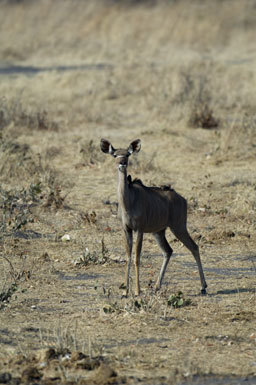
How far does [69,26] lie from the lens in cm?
5119

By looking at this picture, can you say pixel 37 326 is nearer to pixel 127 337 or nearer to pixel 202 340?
pixel 127 337

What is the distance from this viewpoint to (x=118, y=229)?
11195 mm

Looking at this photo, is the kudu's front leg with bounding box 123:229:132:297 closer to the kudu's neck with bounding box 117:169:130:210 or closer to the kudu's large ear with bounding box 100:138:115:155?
the kudu's neck with bounding box 117:169:130:210

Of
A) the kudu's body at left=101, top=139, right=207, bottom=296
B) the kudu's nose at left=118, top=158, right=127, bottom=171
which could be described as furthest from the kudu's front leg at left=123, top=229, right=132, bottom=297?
the kudu's nose at left=118, top=158, right=127, bottom=171

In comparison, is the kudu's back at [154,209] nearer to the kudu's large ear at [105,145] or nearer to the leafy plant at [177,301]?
the kudu's large ear at [105,145]

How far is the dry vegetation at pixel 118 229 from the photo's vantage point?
21.6ft

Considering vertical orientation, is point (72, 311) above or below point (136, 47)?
below

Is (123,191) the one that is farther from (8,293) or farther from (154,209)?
(8,293)

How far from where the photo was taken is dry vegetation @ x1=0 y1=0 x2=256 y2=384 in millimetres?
6574

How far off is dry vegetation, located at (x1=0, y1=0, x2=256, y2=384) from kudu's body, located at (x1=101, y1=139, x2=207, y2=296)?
0.50 metres

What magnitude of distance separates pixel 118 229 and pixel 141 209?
10.2 ft

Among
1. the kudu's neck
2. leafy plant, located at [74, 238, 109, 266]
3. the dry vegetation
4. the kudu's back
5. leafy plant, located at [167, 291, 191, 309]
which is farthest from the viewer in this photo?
leafy plant, located at [74, 238, 109, 266]

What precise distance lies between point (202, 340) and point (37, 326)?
1.57 metres

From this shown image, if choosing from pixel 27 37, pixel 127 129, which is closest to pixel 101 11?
pixel 27 37
